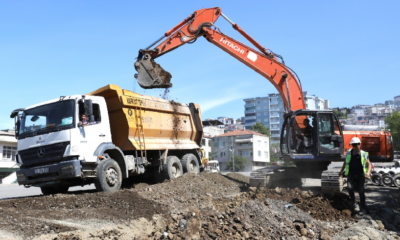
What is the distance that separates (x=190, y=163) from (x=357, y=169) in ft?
21.9

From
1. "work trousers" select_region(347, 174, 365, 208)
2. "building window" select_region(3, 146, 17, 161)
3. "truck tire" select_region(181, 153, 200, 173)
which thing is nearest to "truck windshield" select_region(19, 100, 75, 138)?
"truck tire" select_region(181, 153, 200, 173)

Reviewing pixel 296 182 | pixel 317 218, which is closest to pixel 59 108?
pixel 317 218

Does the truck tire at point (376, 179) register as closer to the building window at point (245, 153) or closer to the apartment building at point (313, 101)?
the building window at point (245, 153)

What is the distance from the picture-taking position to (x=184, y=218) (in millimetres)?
6922

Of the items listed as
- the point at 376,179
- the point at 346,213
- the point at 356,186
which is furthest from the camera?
the point at 376,179

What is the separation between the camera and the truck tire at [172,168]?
12.9m

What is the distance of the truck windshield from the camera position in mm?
9930

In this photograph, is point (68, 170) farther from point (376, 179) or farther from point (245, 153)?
point (245, 153)

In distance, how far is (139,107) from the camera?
12.3 m

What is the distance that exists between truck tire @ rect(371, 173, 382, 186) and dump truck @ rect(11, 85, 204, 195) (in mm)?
8387

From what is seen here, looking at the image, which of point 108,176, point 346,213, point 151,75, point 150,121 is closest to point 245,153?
point 150,121

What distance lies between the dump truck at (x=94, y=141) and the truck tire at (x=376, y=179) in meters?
8.39

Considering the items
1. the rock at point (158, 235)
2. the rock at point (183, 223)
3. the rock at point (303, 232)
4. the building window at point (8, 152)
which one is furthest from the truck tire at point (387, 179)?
the building window at point (8, 152)

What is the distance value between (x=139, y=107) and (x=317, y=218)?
6398mm
